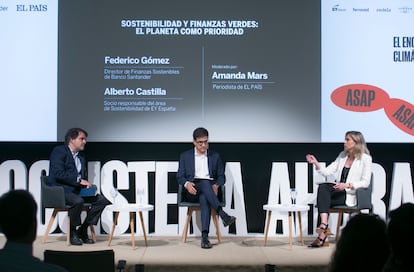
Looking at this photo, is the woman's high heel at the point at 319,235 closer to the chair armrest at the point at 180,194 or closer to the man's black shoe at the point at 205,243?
the man's black shoe at the point at 205,243

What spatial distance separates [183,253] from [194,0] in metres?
2.49

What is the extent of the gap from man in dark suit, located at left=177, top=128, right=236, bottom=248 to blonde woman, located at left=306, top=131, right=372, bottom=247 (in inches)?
32.6

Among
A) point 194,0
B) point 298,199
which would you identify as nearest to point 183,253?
point 298,199

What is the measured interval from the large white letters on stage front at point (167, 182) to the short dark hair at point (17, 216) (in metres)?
4.36

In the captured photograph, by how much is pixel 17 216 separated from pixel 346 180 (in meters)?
4.33

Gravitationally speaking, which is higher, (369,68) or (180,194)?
(369,68)

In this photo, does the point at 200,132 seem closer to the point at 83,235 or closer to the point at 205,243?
the point at 205,243

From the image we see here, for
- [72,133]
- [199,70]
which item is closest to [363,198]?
[199,70]

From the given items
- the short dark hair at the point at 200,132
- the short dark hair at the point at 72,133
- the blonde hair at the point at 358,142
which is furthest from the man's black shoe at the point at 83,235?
the blonde hair at the point at 358,142

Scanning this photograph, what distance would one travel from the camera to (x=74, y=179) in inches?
224

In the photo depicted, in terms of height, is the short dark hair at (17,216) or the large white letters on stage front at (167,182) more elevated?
the short dark hair at (17,216)

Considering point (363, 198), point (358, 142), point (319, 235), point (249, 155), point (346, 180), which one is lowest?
point (319, 235)

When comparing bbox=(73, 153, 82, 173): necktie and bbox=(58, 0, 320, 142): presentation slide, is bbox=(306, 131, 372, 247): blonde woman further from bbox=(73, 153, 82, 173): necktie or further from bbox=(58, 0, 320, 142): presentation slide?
bbox=(73, 153, 82, 173): necktie

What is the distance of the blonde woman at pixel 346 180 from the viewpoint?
218 inches
